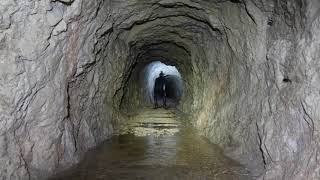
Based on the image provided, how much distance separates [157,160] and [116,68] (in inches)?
182

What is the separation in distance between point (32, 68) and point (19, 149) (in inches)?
52.8

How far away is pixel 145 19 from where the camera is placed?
33.4 feet

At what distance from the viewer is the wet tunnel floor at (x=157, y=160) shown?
6641 mm

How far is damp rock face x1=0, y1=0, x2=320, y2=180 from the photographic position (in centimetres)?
525

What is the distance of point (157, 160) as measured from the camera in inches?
309

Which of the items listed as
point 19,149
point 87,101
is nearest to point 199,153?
point 87,101

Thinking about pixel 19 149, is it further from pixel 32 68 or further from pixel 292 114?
pixel 292 114

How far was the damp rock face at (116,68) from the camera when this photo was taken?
17.2ft

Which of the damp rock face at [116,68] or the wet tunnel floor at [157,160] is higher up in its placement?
the damp rock face at [116,68]

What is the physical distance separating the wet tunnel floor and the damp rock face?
373mm

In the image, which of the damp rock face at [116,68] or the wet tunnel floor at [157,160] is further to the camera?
the wet tunnel floor at [157,160]

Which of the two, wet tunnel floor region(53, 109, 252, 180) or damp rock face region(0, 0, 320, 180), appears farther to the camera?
wet tunnel floor region(53, 109, 252, 180)

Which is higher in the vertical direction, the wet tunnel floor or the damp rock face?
the damp rock face

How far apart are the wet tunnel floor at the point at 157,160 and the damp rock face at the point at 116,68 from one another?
37 cm
